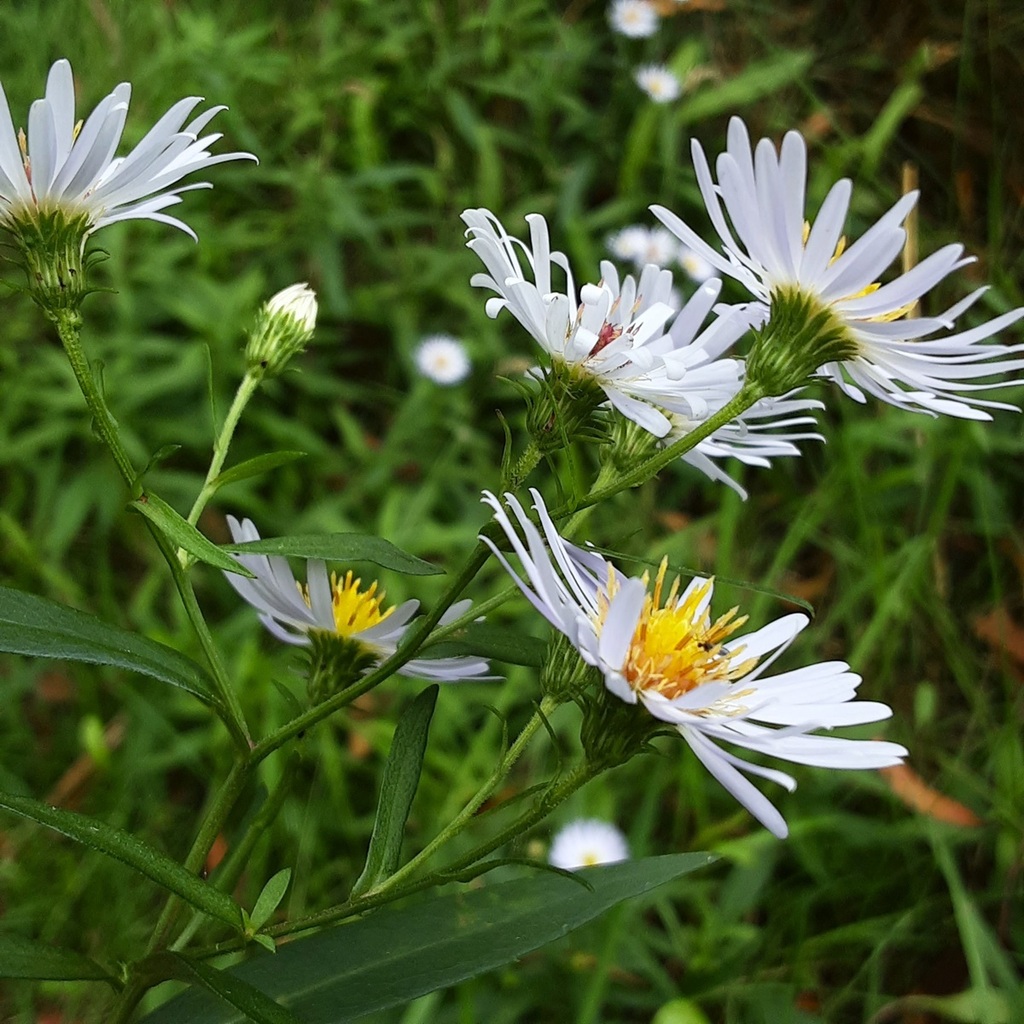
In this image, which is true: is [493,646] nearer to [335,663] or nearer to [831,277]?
[335,663]

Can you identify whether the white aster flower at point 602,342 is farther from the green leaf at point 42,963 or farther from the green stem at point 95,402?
the green leaf at point 42,963

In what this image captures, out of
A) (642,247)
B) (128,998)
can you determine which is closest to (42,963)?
(128,998)

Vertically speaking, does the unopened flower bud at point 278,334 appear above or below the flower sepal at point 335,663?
above

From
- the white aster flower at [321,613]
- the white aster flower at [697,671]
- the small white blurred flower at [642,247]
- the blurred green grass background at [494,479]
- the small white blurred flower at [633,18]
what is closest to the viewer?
the white aster flower at [697,671]

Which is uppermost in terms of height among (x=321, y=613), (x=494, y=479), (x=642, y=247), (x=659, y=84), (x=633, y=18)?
(x=633, y=18)

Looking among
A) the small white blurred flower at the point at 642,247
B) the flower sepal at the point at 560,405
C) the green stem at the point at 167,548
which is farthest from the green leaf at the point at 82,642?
the small white blurred flower at the point at 642,247

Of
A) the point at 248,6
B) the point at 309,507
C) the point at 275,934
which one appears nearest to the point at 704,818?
the point at 309,507

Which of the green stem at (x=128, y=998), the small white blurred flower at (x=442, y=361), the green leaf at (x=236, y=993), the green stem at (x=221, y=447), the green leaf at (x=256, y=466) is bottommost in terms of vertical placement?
the green leaf at (x=236, y=993)
